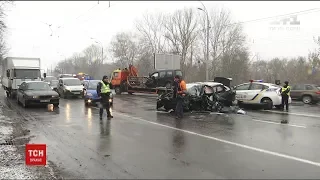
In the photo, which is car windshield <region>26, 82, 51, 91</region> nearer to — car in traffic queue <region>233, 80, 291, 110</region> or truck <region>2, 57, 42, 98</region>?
truck <region>2, 57, 42, 98</region>

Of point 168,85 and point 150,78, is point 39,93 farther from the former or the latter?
point 168,85

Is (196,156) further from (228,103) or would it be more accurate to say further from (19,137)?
(228,103)

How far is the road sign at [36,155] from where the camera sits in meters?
5.39

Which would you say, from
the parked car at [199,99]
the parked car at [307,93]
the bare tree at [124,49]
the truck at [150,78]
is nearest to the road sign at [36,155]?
the parked car at [199,99]

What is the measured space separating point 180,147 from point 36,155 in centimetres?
320

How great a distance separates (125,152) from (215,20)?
4231cm

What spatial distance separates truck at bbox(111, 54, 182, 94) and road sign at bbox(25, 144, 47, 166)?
18.6m

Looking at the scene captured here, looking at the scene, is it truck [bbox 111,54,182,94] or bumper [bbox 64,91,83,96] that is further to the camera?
truck [bbox 111,54,182,94]

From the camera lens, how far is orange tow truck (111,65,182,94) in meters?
24.8

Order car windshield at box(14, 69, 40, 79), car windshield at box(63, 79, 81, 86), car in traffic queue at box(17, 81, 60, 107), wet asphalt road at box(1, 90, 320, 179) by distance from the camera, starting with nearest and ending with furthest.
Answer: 1. wet asphalt road at box(1, 90, 320, 179)
2. car in traffic queue at box(17, 81, 60, 107)
3. car windshield at box(14, 69, 40, 79)
4. car windshield at box(63, 79, 81, 86)

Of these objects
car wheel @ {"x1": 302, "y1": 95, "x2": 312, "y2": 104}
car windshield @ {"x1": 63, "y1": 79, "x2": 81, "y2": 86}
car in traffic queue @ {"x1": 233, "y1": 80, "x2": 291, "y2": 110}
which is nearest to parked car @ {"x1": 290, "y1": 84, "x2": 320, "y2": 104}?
car wheel @ {"x1": 302, "y1": 95, "x2": 312, "y2": 104}

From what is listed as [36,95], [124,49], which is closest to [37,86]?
[36,95]

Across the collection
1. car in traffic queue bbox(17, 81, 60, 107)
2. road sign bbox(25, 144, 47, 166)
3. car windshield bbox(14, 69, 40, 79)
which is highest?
car windshield bbox(14, 69, 40, 79)

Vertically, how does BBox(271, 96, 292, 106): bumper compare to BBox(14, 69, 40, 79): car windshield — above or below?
below
